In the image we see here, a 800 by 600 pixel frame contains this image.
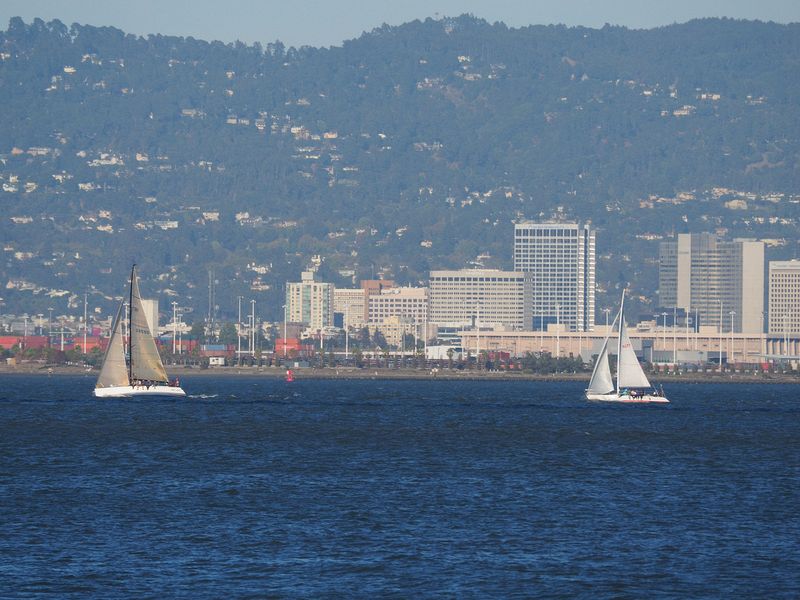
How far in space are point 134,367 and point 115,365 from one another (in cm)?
154

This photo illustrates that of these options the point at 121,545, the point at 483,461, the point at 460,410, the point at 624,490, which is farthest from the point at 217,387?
the point at 121,545

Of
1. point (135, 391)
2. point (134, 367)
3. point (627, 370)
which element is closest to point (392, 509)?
point (135, 391)

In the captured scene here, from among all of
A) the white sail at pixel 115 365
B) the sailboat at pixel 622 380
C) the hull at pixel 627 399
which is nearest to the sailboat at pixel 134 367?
the white sail at pixel 115 365

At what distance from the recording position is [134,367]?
132 metres

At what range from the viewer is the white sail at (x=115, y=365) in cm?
12912

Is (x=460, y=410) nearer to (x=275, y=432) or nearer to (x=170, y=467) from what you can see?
(x=275, y=432)

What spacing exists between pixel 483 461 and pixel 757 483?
44.5ft

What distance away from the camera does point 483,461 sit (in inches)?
3246

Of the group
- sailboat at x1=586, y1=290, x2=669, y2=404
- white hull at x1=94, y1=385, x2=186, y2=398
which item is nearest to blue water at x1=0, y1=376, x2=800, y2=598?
white hull at x1=94, y1=385, x2=186, y2=398

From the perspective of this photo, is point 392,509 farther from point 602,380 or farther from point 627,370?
point 627,370

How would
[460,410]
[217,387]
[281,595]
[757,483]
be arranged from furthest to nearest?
[217,387]
[460,410]
[757,483]
[281,595]

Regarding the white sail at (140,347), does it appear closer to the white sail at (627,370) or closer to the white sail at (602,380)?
the white sail at (602,380)

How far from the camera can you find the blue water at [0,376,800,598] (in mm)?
49188

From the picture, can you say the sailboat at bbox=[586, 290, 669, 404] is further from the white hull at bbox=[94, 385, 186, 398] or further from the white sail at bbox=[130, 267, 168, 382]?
the white sail at bbox=[130, 267, 168, 382]
